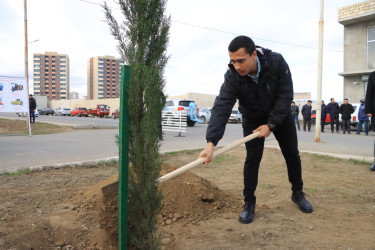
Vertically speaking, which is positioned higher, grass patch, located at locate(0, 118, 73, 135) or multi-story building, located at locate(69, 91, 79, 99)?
multi-story building, located at locate(69, 91, 79, 99)

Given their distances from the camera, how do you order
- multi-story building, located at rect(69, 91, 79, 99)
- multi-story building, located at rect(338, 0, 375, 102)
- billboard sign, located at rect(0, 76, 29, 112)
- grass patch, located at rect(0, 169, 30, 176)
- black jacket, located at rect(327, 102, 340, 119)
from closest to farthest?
grass patch, located at rect(0, 169, 30, 176) < billboard sign, located at rect(0, 76, 29, 112) < black jacket, located at rect(327, 102, 340, 119) < multi-story building, located at rect(338, 0, 375, 102) < multi-story building, located at rect(69, 91, 79, 99)

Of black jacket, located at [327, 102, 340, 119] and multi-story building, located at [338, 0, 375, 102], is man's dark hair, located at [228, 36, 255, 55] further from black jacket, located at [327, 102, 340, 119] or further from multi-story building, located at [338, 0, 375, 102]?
multi-story building, located at [338, 0, 375, 102]

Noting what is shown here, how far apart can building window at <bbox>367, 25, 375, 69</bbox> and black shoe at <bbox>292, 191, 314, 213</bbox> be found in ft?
74.1

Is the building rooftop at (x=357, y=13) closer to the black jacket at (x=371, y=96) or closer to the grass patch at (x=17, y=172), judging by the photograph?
the black jacket at (x=371, y=96)

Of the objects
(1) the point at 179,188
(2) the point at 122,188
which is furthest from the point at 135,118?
(1) the point at 179,188

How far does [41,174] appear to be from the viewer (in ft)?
15.2

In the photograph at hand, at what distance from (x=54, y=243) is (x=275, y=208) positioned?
7.14 ft

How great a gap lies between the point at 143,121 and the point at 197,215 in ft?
4.85

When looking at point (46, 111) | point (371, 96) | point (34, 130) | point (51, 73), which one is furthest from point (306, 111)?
point (51, 73)

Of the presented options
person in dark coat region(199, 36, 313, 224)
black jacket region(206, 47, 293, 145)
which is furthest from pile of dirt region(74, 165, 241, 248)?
black jacket region(206, 47, 293, 145)

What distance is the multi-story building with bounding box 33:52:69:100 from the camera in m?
99.5

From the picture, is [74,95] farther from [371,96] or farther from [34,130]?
[371,96]

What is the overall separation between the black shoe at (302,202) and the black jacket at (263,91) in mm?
984

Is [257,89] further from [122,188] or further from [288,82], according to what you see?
[122,188]
